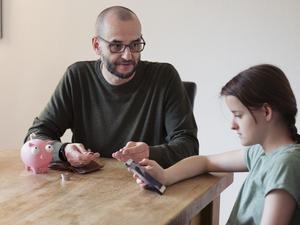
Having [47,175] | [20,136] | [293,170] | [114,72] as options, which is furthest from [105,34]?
[20,136]

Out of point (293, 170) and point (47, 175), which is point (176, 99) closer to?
point (47, 175)

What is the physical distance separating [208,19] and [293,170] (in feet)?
5.30

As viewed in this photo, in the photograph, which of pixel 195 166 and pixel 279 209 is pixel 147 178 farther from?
pixel 279 209

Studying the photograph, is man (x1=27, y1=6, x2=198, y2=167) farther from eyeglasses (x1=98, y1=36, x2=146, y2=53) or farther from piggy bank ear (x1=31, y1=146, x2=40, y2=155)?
piggy bank ear (x1=31, y1=146, x2=40, y2=155)

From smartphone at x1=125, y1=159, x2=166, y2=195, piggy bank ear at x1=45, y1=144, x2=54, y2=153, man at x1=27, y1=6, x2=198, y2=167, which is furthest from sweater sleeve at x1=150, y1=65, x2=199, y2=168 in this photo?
piggy bank ear at x1=45, y1=144, x2=54, y2=153

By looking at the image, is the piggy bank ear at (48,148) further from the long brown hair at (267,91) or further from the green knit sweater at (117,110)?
the long brown hair at (267,91)

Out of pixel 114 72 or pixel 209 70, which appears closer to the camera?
pixel 114 72

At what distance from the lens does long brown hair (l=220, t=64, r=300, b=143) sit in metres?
1.19

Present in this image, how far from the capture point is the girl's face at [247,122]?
121 cm

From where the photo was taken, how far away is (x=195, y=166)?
1492mm

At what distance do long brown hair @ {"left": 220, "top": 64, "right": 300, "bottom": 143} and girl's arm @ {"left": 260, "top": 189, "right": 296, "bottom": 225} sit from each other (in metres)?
0.18

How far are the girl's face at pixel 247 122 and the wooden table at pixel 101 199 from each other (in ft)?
0.69

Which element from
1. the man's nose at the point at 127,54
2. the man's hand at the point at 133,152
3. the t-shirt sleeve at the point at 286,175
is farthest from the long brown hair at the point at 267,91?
the man's nose at the point at 127,54

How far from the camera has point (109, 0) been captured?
2832 millimetres
